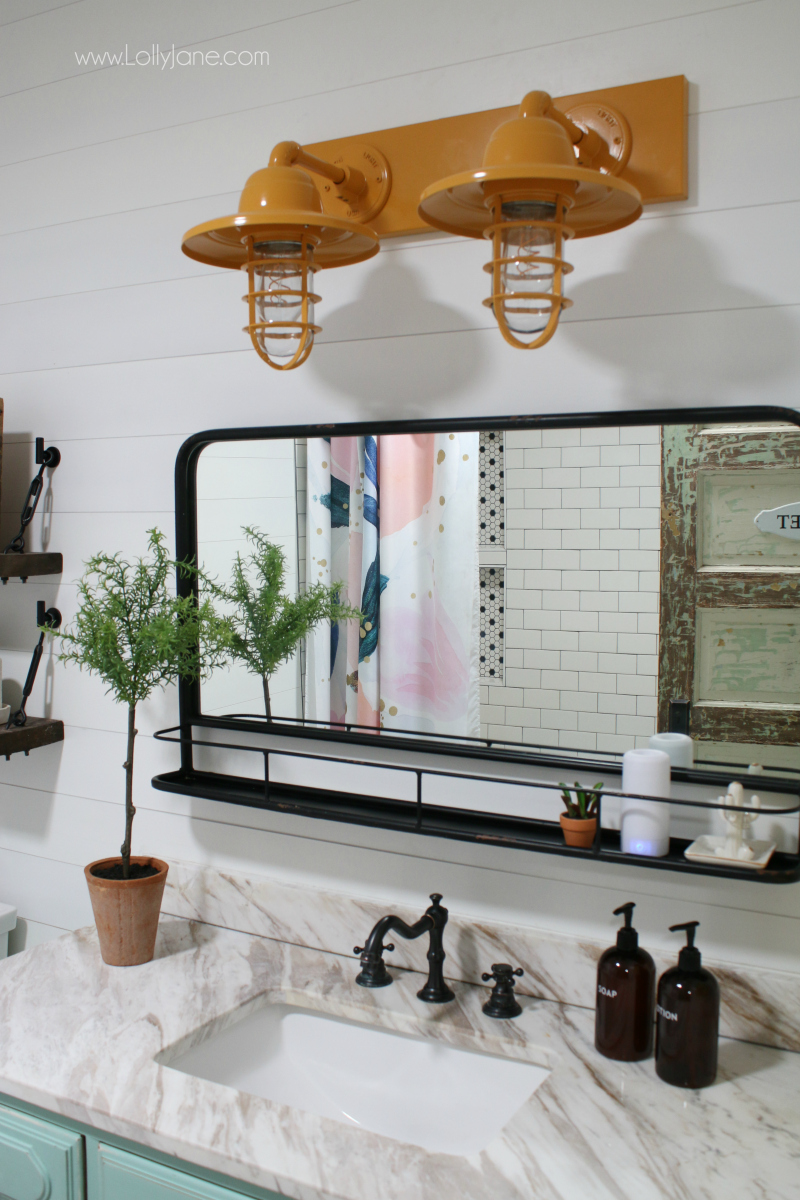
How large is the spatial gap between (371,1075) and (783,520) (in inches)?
38.5

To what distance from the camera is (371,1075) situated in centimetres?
135

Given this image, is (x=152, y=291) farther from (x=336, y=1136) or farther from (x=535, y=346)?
(x=336, y=1136)

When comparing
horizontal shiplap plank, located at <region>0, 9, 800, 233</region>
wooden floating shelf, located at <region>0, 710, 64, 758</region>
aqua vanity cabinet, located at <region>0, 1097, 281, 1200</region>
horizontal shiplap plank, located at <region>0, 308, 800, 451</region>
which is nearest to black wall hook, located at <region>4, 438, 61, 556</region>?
horizontal shiplap plank, located at <region>0, 308, 800, 451</region>

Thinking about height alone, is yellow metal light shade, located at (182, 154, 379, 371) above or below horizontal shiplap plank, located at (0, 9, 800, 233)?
below

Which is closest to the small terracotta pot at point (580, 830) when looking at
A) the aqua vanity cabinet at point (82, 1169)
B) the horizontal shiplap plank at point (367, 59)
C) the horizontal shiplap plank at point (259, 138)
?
the aqua vanity cabinet at point (82, 1169)

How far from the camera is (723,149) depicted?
4.10 feet

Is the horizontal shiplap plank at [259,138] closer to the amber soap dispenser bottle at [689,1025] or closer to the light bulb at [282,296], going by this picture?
the light bulb at [282,296]

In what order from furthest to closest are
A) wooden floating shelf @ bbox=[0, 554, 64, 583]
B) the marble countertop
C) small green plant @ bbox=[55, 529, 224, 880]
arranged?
1. wooden floating shelf @ bbox=[0, 554, 64, 583]
2. small green plant @ bbox=[55, 529, 224, 880]
3. the marble countertop

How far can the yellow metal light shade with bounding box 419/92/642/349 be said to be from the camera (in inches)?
42.4

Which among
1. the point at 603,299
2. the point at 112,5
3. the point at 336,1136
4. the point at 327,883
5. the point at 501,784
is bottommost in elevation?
the point at 336,1136

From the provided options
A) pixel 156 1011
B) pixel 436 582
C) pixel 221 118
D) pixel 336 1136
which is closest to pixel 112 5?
pixel 221 118

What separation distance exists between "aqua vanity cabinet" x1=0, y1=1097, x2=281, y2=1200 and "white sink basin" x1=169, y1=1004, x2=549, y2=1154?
0.44ft

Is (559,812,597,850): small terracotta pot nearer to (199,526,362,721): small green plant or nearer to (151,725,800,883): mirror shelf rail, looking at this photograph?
(151,725,800,883): mirror shelf rail

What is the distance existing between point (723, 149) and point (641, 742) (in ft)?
2.69
